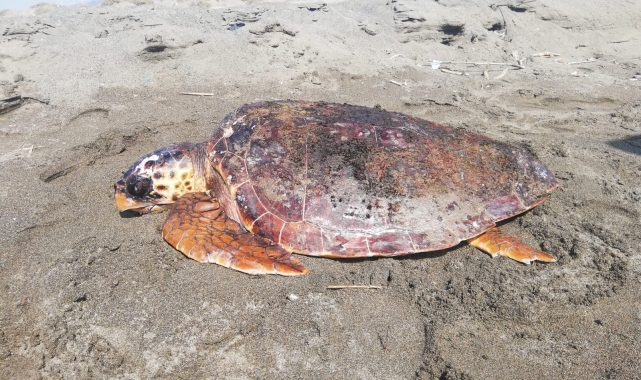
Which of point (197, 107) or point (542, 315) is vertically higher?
point (542, 315)

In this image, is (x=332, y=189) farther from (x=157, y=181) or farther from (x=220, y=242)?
(x=157, y=181)

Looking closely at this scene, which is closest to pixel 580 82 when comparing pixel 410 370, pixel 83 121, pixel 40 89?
pixel 410 370

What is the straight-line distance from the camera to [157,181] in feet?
8.36

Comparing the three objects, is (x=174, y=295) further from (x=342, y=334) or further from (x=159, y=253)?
(x=342, y=334)

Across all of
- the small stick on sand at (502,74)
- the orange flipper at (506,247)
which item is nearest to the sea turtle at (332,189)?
the orange flipper at (506,247)

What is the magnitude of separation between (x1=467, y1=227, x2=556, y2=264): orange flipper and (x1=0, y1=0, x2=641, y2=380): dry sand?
5 cm

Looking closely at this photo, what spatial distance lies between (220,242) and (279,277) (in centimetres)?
39

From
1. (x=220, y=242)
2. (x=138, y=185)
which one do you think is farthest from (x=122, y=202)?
(x=220, y=242)

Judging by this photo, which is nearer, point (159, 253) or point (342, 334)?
point (342, 334)

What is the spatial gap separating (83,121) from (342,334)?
343 cm

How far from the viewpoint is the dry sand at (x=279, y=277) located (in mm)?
1625

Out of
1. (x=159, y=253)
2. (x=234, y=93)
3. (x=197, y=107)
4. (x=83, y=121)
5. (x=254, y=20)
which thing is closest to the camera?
(x=159, y=253)

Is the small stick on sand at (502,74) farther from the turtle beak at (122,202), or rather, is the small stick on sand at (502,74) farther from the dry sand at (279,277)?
the turtle beak at (122,202)

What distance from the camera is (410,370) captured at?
1.58 m
